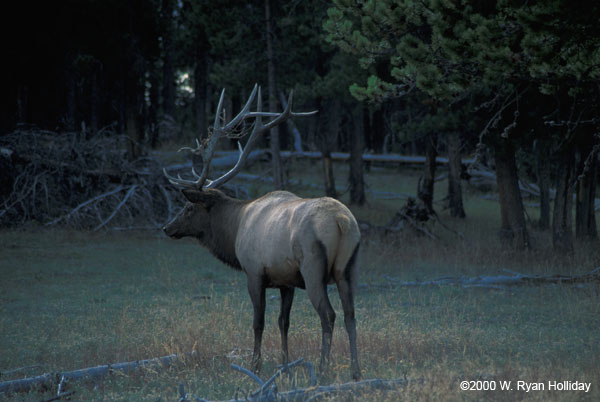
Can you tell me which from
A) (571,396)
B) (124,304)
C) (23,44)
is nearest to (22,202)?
(23,44)

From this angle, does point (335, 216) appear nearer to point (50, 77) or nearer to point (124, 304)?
point (124, 304)

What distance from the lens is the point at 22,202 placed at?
1741 cm

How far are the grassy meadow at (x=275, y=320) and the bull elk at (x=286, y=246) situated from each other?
59cm

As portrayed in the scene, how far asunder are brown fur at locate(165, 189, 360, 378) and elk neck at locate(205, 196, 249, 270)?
12 mm

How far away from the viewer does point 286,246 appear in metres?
6.23

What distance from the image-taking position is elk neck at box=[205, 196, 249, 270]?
751 centimetres

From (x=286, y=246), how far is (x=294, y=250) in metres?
0.15

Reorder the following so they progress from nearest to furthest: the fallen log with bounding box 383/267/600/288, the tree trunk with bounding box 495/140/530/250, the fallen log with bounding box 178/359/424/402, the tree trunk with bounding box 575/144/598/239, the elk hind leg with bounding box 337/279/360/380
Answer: the fallen log with bounding box 178/359/424/402
the elk hind leg with bounding box 337/279/360/380
the fallen log with bounding box 383/267/600/288
the tree trunk with bounding box 495/140/530/250
the tree trunk with bounding box 575/144/598/239

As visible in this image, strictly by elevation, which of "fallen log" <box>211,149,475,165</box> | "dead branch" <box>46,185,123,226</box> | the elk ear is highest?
"fallen log" <box>211,149,475,165</box>

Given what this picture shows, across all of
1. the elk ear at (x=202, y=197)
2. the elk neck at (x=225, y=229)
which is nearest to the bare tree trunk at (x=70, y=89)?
the elk ear at (x=202, y=197)

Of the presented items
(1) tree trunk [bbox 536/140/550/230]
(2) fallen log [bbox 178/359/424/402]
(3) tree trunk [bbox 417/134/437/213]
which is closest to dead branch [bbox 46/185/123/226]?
(3) tree trunk [bbox 417/134/437/213]

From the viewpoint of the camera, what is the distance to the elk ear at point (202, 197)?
25.6ft

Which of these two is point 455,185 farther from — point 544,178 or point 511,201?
point 511,201

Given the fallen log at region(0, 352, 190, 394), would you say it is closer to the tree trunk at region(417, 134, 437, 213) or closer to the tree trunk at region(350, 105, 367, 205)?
the tree trunk at region(417, 134, 437, 213)
